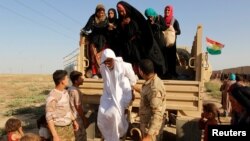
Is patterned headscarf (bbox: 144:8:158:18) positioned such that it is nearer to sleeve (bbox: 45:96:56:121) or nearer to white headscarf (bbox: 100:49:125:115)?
white headscarf (bbox: 100:49:125:115)

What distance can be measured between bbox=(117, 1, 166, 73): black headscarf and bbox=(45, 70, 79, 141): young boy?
77.6 inches

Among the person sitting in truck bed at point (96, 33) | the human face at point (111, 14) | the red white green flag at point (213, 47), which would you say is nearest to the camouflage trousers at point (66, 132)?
the person sitting in truck bed at point (96, 33)

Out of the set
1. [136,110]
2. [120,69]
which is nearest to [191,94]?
[136,110]

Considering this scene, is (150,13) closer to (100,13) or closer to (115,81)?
(100,13)

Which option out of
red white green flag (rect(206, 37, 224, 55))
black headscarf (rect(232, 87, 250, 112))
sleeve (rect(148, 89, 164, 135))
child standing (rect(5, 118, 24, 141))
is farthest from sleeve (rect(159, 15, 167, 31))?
red white green flag (rect(206, 37, 224, 55))

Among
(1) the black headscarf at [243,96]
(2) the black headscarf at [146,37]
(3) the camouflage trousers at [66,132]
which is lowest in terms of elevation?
(3) the camouflage trousers at [66,132]

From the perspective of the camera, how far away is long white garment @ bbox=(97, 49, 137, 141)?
165 inches

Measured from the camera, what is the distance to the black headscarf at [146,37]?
5.73 m

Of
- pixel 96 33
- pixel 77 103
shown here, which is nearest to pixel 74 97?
pixel 77 103

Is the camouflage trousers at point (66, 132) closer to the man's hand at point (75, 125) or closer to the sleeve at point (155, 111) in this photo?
the man's hand at point (75, 125)

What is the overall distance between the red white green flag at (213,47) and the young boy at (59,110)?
10091 millimetres

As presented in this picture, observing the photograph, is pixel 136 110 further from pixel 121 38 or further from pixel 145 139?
pixel 145 139

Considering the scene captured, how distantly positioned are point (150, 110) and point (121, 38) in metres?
2.61

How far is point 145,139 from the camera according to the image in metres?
3.49
